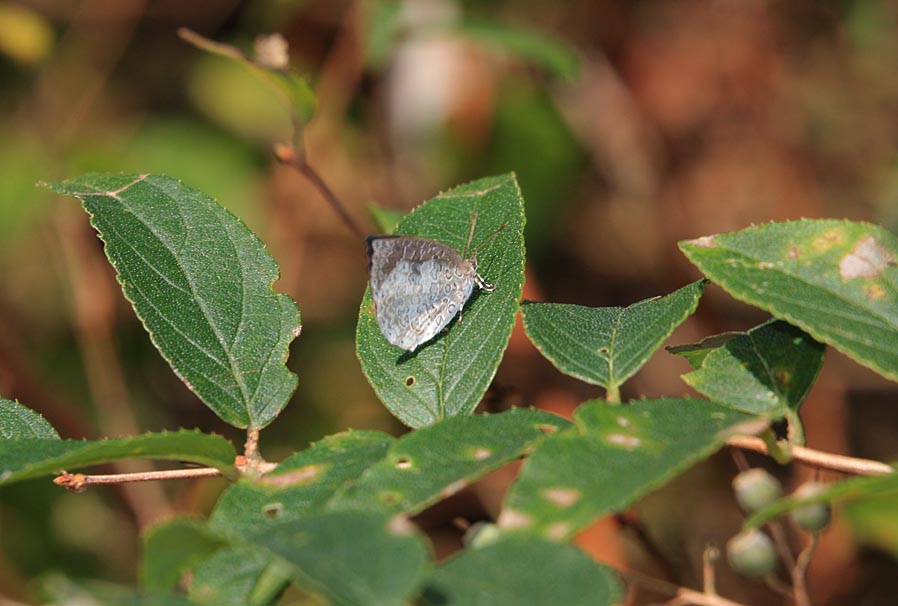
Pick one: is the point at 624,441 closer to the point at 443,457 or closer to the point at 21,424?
the point at 443,457

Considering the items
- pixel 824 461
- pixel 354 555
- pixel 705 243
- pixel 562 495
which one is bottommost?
pixel 354 555

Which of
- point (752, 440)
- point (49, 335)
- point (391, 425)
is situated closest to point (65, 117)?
point (49, 335)

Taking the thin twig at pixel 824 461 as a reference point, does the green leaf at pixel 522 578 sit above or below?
below

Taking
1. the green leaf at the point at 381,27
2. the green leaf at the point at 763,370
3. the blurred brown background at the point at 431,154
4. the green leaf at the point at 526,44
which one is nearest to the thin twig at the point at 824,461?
the green leaf at the point at 763,370

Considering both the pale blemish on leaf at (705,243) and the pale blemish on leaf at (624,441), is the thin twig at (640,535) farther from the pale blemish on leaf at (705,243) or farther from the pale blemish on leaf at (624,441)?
the pale blemish on leaf at (624,441)

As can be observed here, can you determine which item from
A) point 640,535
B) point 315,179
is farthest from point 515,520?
point 315,179
